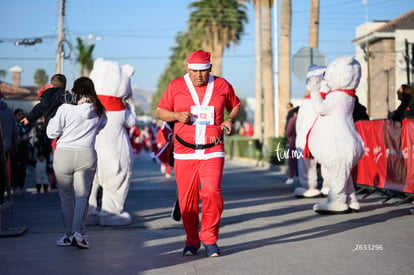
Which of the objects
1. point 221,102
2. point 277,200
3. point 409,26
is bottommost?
point 277,200

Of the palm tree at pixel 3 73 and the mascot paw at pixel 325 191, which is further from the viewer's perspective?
the palm tree at pixel 3 73

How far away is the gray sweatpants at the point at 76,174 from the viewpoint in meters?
7.71

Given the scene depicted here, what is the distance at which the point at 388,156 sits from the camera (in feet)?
42.4

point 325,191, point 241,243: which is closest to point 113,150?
point 241,243

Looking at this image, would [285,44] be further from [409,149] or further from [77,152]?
[77,152]

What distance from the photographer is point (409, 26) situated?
152 feet

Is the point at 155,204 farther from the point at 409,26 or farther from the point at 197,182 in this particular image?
the point at 409,26

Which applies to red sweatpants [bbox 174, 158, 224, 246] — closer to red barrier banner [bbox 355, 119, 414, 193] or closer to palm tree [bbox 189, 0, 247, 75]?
red barrier banner [bbox 355, 119, 414, 193]

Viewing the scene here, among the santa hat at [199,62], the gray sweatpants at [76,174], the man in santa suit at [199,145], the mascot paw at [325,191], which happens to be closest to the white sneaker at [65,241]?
the gray sweatpants at [76,174]

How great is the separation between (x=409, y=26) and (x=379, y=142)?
34987 millimetres

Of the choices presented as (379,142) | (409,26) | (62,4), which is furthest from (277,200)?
(409,26)

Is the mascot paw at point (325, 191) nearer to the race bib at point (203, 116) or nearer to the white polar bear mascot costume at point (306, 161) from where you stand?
the white polar bear mascot costume at point (306, 161)

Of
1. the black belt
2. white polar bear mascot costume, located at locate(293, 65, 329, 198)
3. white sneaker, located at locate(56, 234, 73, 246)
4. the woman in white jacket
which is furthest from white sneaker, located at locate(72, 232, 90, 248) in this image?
white polar bear mascot costume, located at locate(293, 65, 329, 198)

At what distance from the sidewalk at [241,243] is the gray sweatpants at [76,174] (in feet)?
1.27
